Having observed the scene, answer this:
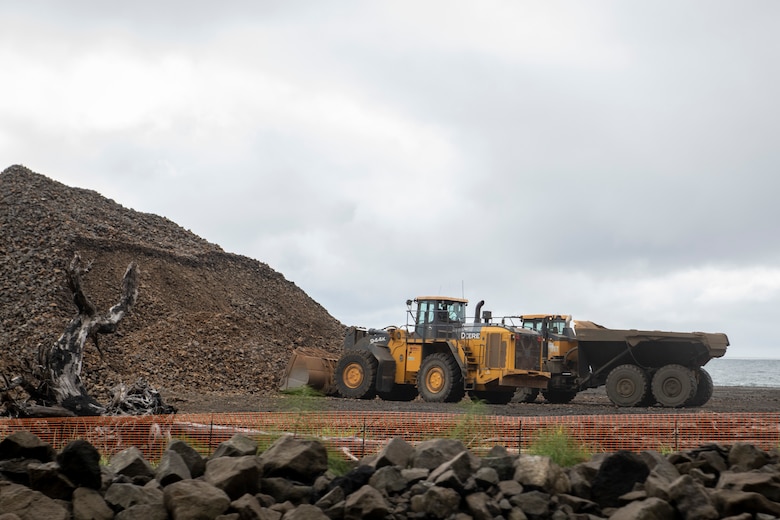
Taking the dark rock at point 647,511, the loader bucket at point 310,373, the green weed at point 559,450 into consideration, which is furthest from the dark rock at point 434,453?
the loader bucket at point 310,373

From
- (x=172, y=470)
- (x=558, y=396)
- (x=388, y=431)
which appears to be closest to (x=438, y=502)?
(x=172, y=470)

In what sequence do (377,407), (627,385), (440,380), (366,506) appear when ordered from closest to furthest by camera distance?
(366,506), (377,407), (627,385), (440,380)

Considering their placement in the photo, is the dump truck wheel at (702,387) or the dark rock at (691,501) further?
the dump truck wheel at (702,387)

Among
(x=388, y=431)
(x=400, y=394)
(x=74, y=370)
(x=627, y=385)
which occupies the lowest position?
(x=388, y=431)

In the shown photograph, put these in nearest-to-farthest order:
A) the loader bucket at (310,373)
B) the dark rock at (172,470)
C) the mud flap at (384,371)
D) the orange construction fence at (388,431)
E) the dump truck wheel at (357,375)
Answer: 1. the dark rock at (172,470)
2. the orange construction fence at (388,431)
3. the mud flap at (384,371)
4. the dump truck wheel at (357,375)
5. the loader bucket at (310,373)

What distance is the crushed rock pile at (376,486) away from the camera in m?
7.09

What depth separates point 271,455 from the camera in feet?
26.1

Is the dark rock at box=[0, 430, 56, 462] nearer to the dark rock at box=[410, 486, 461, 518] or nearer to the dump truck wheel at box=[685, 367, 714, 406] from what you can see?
the dark rock at box=[410, 486, 461, 518]

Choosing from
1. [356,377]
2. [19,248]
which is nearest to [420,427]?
[356,377]

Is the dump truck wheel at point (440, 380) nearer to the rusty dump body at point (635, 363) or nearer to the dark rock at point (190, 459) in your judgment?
the rusty dump body at point (635, 363)

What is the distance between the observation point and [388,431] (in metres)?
11.9

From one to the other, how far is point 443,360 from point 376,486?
1406 cm

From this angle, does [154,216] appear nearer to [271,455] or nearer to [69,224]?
[69,224]

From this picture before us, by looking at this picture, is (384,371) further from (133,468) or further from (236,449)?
(133,468)
